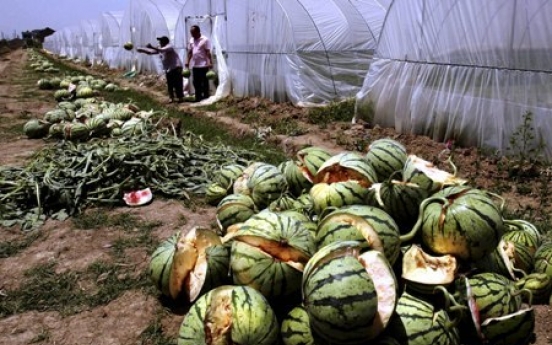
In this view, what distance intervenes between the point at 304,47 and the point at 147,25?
14.3 meters

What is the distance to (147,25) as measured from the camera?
23.5 meters

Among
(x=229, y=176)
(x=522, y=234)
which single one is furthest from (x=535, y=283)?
(x=229, y=176)

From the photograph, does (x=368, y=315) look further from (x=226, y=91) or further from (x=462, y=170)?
(x=226, y=91)

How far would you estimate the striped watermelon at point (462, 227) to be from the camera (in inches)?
103

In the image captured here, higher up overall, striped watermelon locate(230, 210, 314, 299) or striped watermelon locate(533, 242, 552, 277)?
striped watermelon locate(230, 210, 314, 299)

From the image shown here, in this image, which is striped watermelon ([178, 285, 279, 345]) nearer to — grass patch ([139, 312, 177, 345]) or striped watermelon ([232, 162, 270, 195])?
grass patch ([139, 312, 177, 345])

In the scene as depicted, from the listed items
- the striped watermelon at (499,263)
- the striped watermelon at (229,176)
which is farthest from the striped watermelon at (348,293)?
the striped watermelon at (229,176)

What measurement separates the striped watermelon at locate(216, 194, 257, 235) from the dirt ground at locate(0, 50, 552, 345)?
0.75m

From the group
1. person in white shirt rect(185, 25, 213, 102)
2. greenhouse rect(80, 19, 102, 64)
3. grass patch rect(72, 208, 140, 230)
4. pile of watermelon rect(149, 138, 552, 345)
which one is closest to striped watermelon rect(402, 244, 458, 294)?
pile of watermelon rect(149, 138, 552, 345)

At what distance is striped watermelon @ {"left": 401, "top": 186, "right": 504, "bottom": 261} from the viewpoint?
8.59 feet

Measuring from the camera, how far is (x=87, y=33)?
37.2m

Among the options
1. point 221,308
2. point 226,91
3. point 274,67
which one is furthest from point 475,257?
point 226,91

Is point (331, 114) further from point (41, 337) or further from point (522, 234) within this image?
point (41, 337)

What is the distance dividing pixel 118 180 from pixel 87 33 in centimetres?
3556
